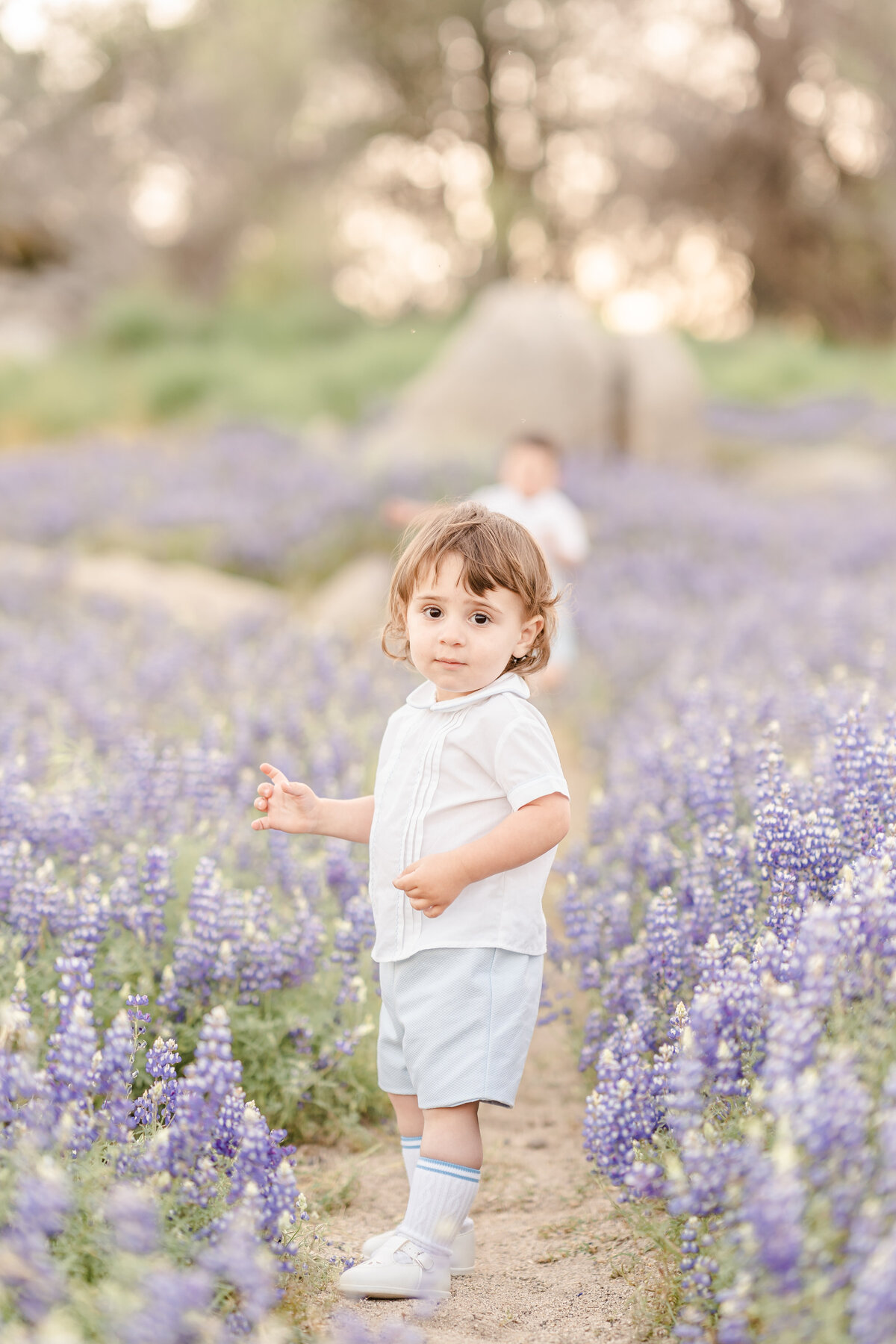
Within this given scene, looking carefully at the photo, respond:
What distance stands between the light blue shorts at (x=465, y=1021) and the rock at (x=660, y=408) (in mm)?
10162

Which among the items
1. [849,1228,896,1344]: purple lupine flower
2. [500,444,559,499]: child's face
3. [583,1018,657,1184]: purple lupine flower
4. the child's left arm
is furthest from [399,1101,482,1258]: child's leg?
[500,444,559,499]: child's face

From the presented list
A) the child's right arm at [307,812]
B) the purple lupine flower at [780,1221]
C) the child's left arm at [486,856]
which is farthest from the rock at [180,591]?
the purple lupine flower at [780,1221]

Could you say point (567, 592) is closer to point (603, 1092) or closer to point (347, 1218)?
point (603, 1092)

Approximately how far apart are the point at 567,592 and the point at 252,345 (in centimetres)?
1738

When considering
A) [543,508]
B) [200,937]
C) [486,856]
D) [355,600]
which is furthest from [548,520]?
[486,856]

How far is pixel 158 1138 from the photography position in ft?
6.00

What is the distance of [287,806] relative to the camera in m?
2.48

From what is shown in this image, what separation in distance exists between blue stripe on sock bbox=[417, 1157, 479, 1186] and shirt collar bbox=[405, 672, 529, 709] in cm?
82

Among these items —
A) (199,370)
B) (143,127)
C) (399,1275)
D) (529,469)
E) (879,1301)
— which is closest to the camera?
(879,1301)

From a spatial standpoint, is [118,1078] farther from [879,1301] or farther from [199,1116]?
[879,1301]

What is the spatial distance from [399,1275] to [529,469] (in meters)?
4.32

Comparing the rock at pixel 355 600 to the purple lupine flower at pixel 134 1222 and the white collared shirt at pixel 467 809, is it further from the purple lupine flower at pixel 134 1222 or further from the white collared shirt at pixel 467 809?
the purple lupine flower at pixel 134 1222

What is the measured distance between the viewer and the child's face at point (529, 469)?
19.6ft

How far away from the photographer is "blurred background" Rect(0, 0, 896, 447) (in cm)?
1953
